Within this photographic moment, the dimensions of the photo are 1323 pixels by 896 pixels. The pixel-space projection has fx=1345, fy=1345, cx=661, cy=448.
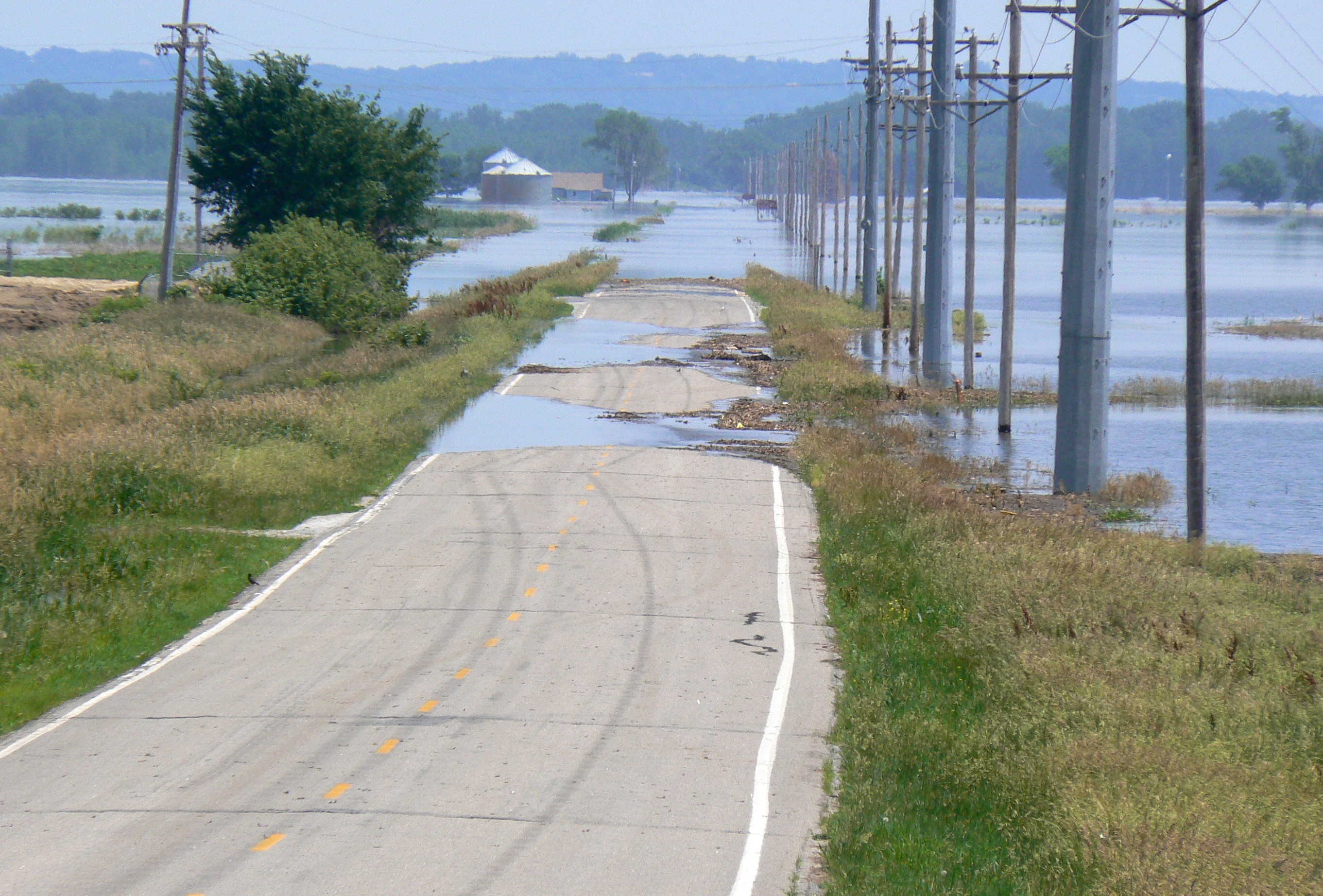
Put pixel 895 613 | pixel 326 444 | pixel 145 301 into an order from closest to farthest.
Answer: pixel 895 613
pixel 326 444
pixel 145 301

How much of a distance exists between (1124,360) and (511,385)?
73.5 ft

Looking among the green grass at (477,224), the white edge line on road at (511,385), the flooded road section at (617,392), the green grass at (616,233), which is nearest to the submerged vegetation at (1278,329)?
the flooded road section at (617,392)

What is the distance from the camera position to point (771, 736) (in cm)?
1052

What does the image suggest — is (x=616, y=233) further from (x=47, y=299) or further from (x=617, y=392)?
(x=617, y=392)

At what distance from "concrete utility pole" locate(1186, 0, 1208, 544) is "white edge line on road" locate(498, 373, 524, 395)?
1795cm

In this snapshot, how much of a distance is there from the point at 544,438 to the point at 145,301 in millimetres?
23762

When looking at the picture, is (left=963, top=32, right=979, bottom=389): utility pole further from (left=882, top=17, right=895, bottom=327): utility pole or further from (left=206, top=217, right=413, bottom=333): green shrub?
Answer: (left=206, top=217, right=413, bottom=333): green shrub

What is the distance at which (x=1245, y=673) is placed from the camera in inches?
430

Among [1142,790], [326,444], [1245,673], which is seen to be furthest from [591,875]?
[326,444]

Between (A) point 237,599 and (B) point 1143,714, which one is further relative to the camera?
(A) point 237,599

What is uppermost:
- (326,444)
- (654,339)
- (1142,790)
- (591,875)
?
(654,339)

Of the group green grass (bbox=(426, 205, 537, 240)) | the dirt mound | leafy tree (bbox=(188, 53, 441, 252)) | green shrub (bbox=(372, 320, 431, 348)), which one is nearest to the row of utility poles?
green shrub (bbox=(372, 320, 431, 348))

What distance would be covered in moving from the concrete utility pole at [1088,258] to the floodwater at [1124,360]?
3.57 feet

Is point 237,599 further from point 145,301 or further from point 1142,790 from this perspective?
point 145,301
